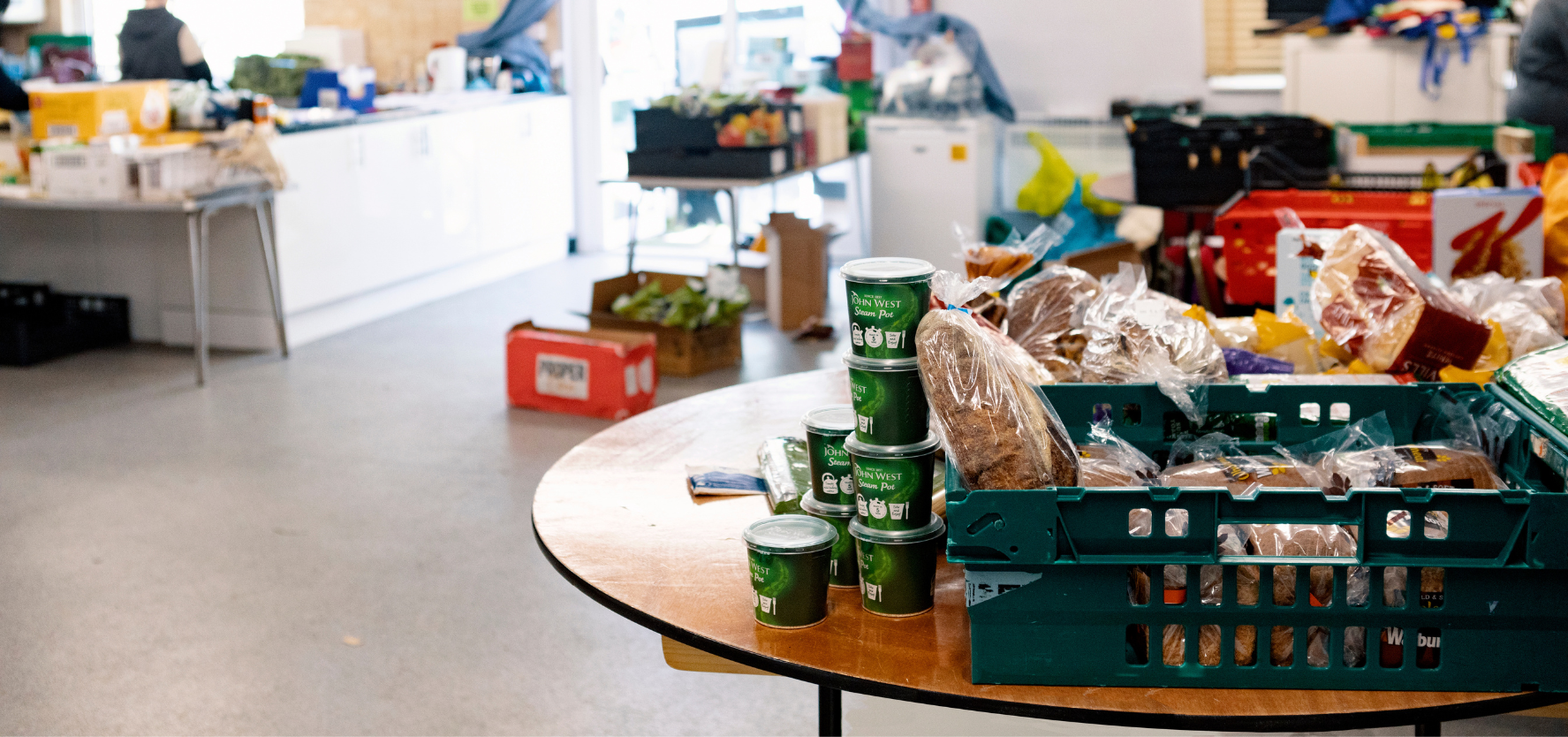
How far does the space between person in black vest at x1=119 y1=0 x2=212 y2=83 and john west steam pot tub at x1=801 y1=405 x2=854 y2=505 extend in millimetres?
5501

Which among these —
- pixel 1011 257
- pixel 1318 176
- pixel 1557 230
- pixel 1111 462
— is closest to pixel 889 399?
pixel 1111 462

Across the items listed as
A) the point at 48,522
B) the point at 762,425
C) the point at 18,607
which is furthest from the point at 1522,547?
the point at 48,522

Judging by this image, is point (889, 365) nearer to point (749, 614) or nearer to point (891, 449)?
point (891, 449)

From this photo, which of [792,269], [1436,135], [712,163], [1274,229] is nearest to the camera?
[1274,229]

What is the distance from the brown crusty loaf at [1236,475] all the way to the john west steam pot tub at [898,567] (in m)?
0.24

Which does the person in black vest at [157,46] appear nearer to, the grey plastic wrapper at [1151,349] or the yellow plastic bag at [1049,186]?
the yellow plastic bag at [1049,186]

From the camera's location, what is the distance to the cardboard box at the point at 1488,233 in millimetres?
2547

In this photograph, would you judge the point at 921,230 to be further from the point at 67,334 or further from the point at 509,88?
the point at 67,334

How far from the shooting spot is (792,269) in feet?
19.2

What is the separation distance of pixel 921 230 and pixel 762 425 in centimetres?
495

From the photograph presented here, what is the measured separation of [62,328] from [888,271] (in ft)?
17.4

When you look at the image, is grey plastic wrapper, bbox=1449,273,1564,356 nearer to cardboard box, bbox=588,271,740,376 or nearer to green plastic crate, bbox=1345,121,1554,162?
green plastic crate, bbox=1345,121,1554,162

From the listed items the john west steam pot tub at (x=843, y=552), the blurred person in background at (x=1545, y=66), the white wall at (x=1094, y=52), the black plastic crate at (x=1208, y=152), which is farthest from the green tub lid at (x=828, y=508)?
the white wall at (x=1094, y=52)

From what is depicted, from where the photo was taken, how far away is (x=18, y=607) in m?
3.09
